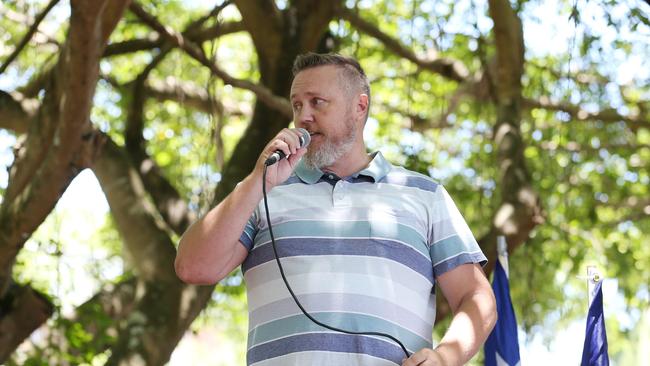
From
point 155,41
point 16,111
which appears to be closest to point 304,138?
point 16,111

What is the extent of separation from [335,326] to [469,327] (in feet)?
1.08

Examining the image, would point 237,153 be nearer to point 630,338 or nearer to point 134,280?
point 134,280

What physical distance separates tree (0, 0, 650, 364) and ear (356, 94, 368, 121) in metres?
1.48

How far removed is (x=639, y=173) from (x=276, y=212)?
716 cm

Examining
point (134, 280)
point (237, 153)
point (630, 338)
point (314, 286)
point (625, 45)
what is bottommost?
point (630, 338)

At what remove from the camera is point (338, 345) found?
8.21 ft

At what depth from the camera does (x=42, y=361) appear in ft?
17.9

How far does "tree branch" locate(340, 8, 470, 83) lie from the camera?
684cm

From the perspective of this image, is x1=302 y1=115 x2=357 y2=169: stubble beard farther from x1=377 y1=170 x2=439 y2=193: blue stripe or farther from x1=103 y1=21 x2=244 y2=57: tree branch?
x1=103 y1=21 x2=244 y2=57: tree branch

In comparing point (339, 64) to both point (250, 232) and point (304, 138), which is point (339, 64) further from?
point (250, 232)

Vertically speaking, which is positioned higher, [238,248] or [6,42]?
[6,42]

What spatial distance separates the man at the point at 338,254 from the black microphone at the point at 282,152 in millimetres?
13

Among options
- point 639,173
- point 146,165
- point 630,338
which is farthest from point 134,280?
point 639,173

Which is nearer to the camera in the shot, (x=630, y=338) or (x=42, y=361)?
(x=630, y=338)
